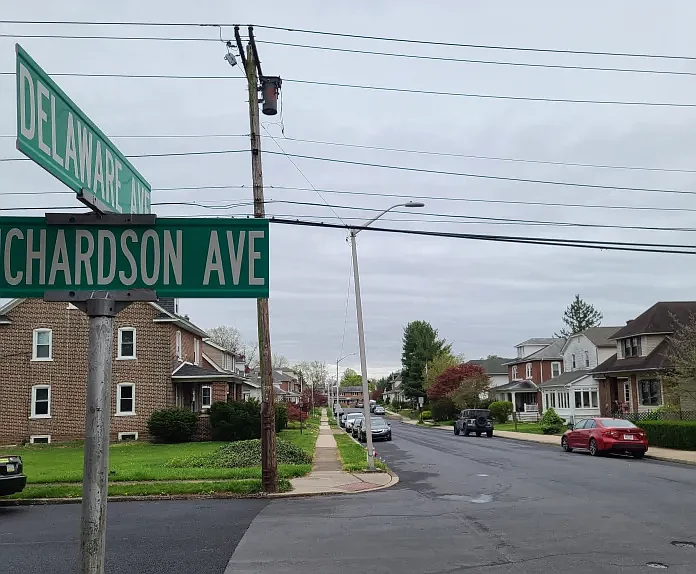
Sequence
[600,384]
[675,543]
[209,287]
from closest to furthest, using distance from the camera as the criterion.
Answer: [209,287] < [675,543] < [600,384]

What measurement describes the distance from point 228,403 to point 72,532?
986 inches

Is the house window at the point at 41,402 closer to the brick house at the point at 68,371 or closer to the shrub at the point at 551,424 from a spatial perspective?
the brick house at the point at 68,371

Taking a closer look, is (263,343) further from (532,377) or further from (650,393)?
(532,377)

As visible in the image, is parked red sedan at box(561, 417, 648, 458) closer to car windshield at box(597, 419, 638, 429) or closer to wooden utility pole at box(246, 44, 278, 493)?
car windshield at box(597, 419, 638, 429)

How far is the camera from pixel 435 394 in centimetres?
7231

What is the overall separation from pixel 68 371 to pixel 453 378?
41292mm

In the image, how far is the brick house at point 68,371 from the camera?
37.3 m

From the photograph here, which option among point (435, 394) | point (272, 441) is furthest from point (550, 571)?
point (435, 394)

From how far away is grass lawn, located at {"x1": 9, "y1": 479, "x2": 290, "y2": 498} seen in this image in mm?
17344

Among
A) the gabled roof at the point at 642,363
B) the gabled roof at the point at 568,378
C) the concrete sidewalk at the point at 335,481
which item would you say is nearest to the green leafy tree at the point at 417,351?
the gabled roof at the point at 568,378

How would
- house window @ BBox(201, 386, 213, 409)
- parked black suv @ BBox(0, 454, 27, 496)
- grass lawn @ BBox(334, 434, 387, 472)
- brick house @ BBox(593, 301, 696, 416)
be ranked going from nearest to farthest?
parked black suv @ BBox(0, 454, 27, 496) < grass lawn @ BBox(334, 434, 387, 472) < house window @ BBox(201, 386, 213, 409) < brick house @ BBox(593, 301, 696, 416)

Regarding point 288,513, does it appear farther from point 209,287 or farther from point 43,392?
point 43,392

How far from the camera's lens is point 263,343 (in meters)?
18.6

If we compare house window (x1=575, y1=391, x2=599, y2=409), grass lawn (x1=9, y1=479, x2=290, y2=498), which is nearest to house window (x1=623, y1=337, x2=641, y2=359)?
house window (x1=575, y1=391, x2=599, y2=409)
